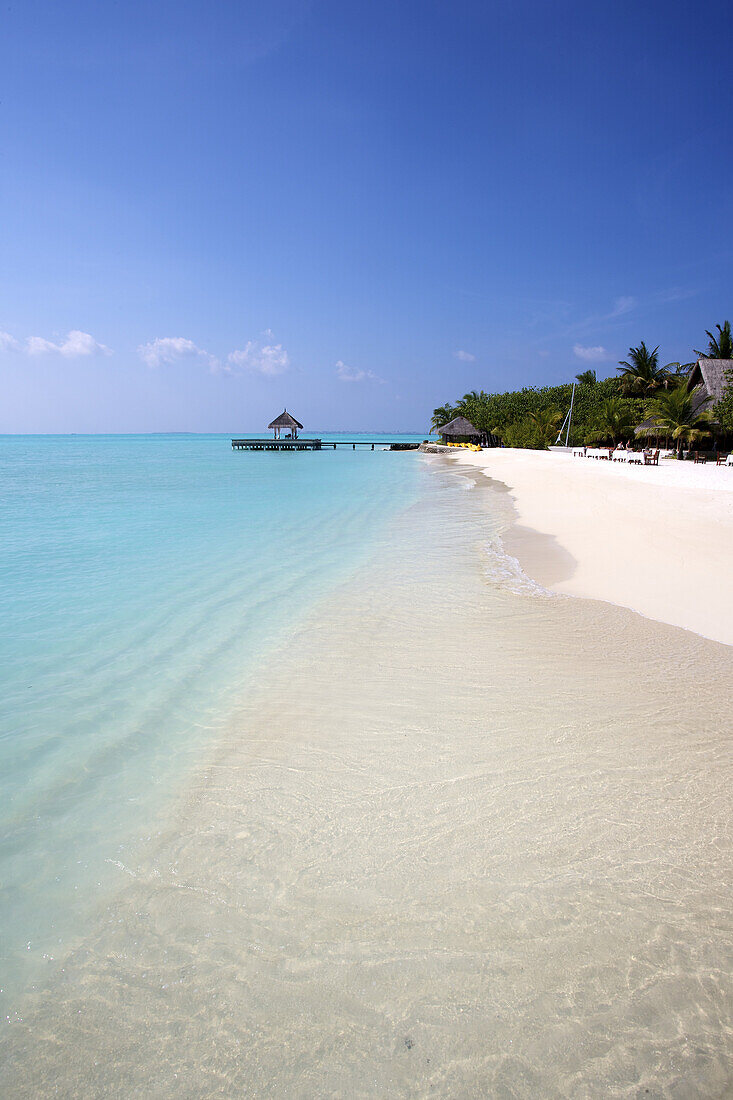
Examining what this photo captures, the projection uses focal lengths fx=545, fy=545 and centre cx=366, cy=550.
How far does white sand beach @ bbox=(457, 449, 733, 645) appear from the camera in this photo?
616 cm

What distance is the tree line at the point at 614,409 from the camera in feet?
98.0

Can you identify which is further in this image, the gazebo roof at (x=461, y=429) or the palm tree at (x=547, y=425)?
the gazebo roof at (x=461, y=429)

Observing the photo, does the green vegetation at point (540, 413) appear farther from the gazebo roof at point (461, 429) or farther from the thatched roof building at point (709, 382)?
the thatched roof building at point (709, 382)

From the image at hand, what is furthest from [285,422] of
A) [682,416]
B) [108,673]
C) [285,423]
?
[108,673]

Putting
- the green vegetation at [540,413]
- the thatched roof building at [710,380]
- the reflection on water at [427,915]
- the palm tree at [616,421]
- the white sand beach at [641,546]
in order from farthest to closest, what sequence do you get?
the green vegetation at [540,413] < the palm tree at [616,421] < the thatched roof building at [710,380] < the white sand beach at [641,546] < the reflection on water at [427,915]

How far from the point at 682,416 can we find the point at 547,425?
25131 millimetres

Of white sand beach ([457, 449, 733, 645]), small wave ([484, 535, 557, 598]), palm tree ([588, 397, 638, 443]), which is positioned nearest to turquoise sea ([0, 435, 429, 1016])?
small wave ([484, 535, 557, 598])

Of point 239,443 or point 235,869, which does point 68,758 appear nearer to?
point 235,869

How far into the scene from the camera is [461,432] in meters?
69.8

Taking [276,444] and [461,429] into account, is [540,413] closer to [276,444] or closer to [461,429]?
[461,429]

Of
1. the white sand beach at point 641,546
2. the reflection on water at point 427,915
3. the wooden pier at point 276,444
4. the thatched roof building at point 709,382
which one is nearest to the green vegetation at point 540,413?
the thatched roof building at point 709,382

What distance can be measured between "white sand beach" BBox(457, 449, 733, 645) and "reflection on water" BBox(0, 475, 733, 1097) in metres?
2.22

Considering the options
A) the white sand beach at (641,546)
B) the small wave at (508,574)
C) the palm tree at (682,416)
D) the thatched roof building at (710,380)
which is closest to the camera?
the white sand beach at (641,546)

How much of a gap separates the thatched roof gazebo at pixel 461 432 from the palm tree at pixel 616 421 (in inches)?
937
